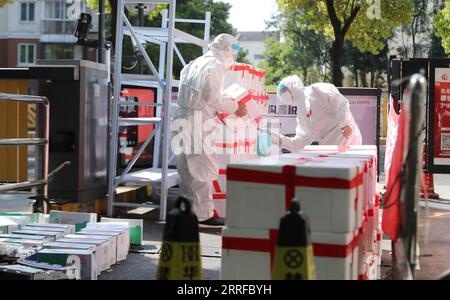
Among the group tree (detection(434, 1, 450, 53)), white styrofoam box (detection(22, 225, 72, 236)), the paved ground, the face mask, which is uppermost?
tree (detection(434, 1, 450, 53))

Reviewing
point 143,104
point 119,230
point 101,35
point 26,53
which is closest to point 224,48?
point 143,104

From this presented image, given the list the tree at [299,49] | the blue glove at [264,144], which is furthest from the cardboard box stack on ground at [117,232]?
the tree at [299,49]

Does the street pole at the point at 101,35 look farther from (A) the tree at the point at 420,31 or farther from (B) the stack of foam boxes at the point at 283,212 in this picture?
(A) the tree at the point at 420,31

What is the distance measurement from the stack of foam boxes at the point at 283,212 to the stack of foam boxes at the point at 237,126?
5.57m

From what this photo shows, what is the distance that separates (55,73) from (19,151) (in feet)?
7.27

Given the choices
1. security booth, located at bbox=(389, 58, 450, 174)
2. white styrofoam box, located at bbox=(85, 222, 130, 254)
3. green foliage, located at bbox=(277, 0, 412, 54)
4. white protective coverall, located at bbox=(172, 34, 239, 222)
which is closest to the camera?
white styrofoam box, located at bbox=(85, 222, 130, 254)

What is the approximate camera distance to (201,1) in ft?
153

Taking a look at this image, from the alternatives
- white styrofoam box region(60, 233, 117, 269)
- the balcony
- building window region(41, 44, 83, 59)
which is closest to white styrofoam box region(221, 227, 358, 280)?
white styrofoam box region(60, 233, 117, 269)

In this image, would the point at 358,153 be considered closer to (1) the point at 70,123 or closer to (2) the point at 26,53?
(1) the point at 70,123

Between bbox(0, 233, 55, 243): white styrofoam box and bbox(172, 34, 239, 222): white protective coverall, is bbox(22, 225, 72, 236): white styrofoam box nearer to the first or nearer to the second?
bbox(0, 233, 55, 243): white styrofoam box

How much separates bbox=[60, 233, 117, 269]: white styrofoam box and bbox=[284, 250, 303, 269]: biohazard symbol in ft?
11.4

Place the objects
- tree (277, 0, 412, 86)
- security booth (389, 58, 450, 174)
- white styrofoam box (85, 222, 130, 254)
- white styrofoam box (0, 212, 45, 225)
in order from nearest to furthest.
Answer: white styrofoam box (85, 222, 130, 254)
white styrofoam box (0, 212, 45, 225)
security booth (389, 58, 450, 174)
tree (277, 0, 412, 86)

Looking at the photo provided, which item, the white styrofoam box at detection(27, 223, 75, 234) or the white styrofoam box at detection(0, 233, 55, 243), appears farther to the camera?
the white styrofoam box at detection(27, 223, 75, 234)

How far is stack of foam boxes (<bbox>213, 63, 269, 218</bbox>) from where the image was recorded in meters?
9.90
